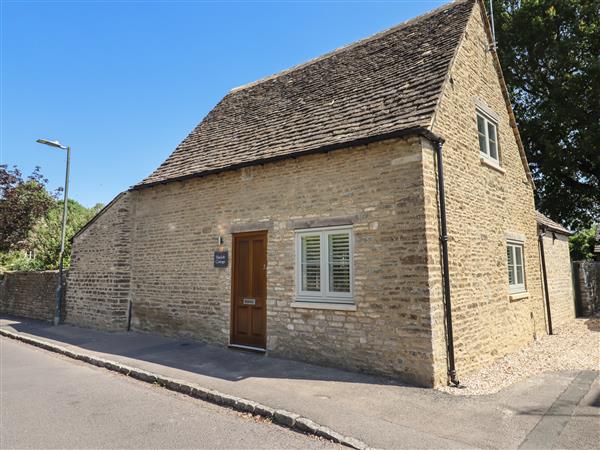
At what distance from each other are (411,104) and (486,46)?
15.1 feet

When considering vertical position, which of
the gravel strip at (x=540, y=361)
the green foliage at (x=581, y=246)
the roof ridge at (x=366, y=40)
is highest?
the roof ridge at (x=366, y=40)

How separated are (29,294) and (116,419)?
14.1 meters

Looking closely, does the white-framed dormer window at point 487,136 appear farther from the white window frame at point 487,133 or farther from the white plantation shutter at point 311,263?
the white plantation shutter at point 311,263

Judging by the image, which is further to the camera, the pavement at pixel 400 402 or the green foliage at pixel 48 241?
the green foliage at pixel 48 241

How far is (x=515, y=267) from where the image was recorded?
10.3 m

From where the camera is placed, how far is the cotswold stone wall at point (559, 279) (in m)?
12.9

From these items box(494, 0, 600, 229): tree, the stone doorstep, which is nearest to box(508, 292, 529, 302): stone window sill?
the stone doorstep

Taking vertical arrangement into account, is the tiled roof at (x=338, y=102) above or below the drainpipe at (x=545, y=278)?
above

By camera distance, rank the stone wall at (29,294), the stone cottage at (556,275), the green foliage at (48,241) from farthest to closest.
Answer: the green foliage at (48,241) → the stone wall at (29,294) → the stone cottage at (556,275)

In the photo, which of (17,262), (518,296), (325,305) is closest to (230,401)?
(325,305)

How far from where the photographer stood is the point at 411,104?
7598 mm

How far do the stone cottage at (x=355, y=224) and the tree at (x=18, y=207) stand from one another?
9117 mm

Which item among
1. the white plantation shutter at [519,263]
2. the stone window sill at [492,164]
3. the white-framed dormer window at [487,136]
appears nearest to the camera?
the stone window sill at [492,164]

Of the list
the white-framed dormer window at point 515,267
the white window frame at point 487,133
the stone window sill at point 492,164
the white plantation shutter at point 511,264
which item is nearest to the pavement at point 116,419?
the stone window sill at point 492,164
